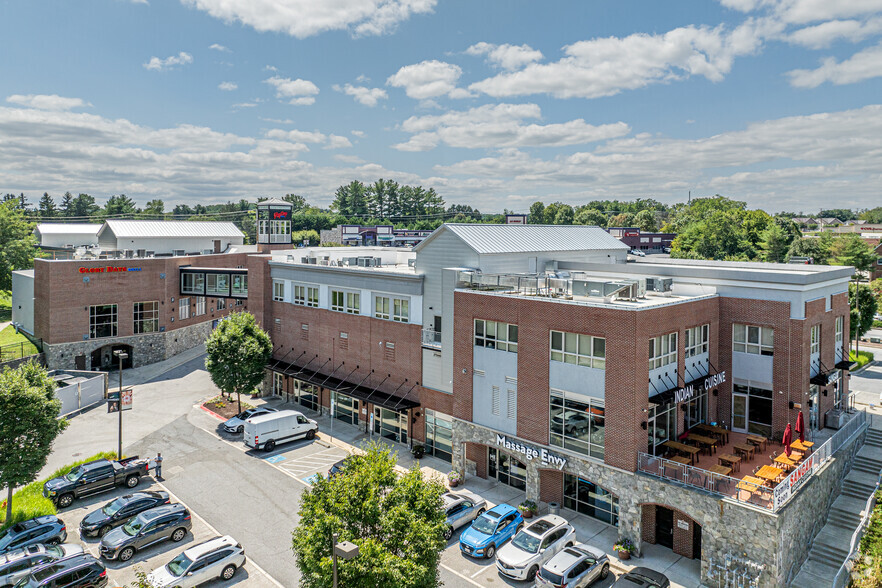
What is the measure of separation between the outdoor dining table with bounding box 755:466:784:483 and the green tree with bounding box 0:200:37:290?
76713mm

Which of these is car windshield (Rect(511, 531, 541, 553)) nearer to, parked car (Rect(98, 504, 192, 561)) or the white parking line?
the white parking line

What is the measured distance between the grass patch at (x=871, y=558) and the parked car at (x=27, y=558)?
29.3m

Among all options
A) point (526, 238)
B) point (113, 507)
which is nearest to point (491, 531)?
point (113, 507)

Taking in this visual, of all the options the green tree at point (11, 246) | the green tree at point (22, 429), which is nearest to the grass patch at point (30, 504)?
the green tree at point (22, 429)

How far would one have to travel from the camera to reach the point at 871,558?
20984 millimetres

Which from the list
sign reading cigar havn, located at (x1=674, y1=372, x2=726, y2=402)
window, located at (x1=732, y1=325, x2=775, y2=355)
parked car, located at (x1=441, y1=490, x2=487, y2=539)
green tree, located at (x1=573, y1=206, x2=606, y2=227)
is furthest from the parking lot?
green tree, located at (x1=573, y1=206, x2=606, y2=227)

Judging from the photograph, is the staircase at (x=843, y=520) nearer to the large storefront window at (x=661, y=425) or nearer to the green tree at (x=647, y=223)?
the large storefront window at (x=661, y=425)

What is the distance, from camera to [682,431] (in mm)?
26422

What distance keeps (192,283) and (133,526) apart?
35.2 m

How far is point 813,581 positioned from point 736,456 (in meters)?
5.05

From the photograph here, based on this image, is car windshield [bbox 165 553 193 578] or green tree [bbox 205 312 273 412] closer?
car windshield [bbox 165 553 193 578]

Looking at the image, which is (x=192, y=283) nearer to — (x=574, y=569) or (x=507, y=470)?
(x=507, y=470)

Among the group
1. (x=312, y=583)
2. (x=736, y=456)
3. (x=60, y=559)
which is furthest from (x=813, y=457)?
(x=60, y=559)

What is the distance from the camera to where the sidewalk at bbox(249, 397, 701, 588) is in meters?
21.7
